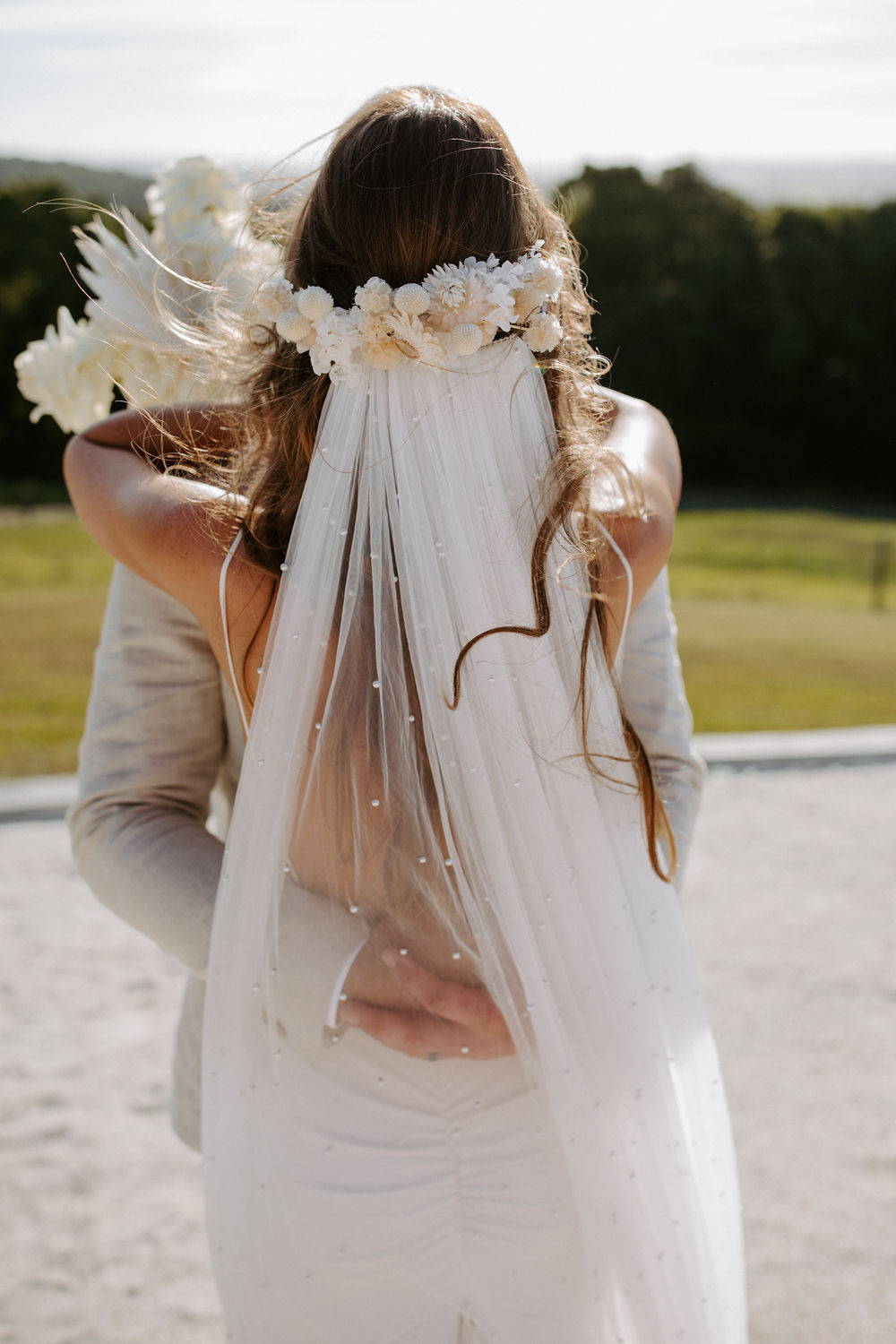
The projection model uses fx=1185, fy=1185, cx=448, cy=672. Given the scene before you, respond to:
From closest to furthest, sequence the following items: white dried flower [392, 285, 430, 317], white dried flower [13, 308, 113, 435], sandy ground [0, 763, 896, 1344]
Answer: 1. white dried flower [392, 285, 430, 317]
2. white dried flower [13, 308, 113, 435]
3. sandy ground [0, 763, 896, 1344]

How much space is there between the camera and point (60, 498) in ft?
49.9

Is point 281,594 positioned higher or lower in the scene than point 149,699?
higher

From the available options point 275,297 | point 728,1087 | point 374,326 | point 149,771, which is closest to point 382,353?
point 374,326

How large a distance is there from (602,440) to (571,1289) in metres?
0.93

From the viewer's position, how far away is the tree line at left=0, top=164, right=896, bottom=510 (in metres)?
18.3

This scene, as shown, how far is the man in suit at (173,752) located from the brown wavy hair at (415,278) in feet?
0.54

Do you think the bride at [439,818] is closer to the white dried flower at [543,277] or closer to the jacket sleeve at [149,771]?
the white dried flower at [543,277]

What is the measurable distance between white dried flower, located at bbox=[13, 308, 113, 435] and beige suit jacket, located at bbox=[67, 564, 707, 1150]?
503 millimetres

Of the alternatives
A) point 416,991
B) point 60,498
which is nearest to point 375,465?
point 416,991

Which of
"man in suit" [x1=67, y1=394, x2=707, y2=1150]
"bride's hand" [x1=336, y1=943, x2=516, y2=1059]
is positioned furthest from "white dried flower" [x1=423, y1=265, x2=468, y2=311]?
"bride's hand" [x1=336, y1=943, x2=516, y2=1059]

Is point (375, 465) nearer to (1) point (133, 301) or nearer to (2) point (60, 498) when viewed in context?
(1) point (133, 301)

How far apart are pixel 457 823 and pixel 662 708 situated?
0.40 m

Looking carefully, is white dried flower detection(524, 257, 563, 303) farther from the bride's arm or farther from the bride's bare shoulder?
the bride's arm

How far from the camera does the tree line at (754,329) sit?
18297 millimetres
